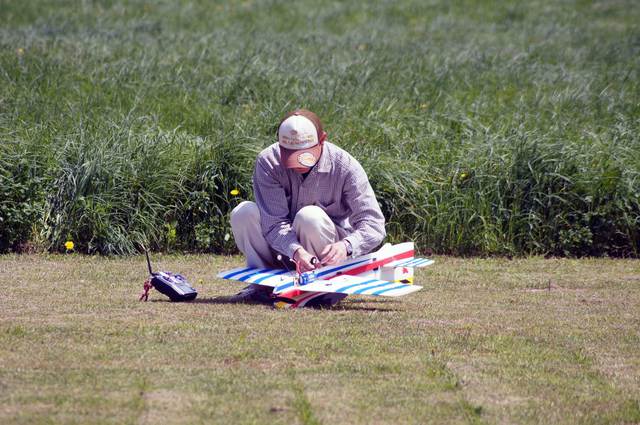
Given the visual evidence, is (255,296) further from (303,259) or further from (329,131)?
(329,131)

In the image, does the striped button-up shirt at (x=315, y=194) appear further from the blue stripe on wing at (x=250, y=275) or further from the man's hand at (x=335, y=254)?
the blue stripe on wing at (x=250, y=275)

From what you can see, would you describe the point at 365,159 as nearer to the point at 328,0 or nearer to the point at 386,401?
the point at 386,401

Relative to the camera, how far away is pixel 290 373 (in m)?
4.64

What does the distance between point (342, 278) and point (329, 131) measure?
12.2 feet

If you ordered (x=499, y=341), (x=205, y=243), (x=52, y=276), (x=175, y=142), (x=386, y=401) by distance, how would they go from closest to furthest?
(x=386, y=401) → (x=499, y=341) → (x=52, y=276) → (x=205, y=243) → (x=175, y=142)

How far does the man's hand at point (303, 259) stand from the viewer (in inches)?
236

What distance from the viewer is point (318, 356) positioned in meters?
4.95

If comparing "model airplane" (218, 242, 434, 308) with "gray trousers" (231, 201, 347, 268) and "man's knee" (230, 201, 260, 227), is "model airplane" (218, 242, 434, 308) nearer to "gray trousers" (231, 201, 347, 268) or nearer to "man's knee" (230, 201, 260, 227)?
"gray trousers" (231, 201, 347, 268)

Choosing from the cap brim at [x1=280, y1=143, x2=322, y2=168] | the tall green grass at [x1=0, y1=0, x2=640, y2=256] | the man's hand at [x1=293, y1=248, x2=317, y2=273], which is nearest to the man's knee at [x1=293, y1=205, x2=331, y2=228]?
the man's hand at [x1=293, y1=248, x2=317, y2=273]

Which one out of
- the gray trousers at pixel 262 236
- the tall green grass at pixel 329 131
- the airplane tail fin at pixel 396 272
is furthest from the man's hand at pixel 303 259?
the tall green grass at pixel 329 131

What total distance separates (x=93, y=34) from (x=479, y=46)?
5.90 meters

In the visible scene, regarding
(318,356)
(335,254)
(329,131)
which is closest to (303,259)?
(335,254)

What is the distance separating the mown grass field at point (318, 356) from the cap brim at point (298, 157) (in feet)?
2.94

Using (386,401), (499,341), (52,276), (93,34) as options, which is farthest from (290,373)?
(93,34)
